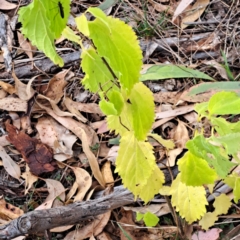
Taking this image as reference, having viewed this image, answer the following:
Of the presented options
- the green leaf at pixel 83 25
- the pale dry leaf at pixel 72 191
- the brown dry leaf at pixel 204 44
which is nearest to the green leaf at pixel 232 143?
the green leaf at pixel 83 25

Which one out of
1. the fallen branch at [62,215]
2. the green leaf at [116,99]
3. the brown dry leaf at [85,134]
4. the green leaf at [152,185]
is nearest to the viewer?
the green leaf at [116,99]

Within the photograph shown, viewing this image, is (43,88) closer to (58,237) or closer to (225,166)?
(58,237)

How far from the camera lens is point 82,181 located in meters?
1.61

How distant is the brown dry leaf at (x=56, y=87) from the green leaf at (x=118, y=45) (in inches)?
45.1

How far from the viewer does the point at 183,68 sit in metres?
1.78

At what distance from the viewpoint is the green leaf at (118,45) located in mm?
721

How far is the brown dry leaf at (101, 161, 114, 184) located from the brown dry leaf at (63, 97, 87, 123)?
234mm

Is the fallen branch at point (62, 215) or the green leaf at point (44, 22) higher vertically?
the green leaf at point (44, 22)

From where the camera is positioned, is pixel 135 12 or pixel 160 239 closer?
pixel 160 239

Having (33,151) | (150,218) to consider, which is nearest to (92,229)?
(150,218)

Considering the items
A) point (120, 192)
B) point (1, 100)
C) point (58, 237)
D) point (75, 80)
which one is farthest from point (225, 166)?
point (1, 100)

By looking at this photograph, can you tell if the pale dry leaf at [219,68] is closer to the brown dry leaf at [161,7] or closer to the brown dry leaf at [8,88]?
the brown dry leaf at [161,7]

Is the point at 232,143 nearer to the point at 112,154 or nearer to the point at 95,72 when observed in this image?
the point at 95,72

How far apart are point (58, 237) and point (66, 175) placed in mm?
244
